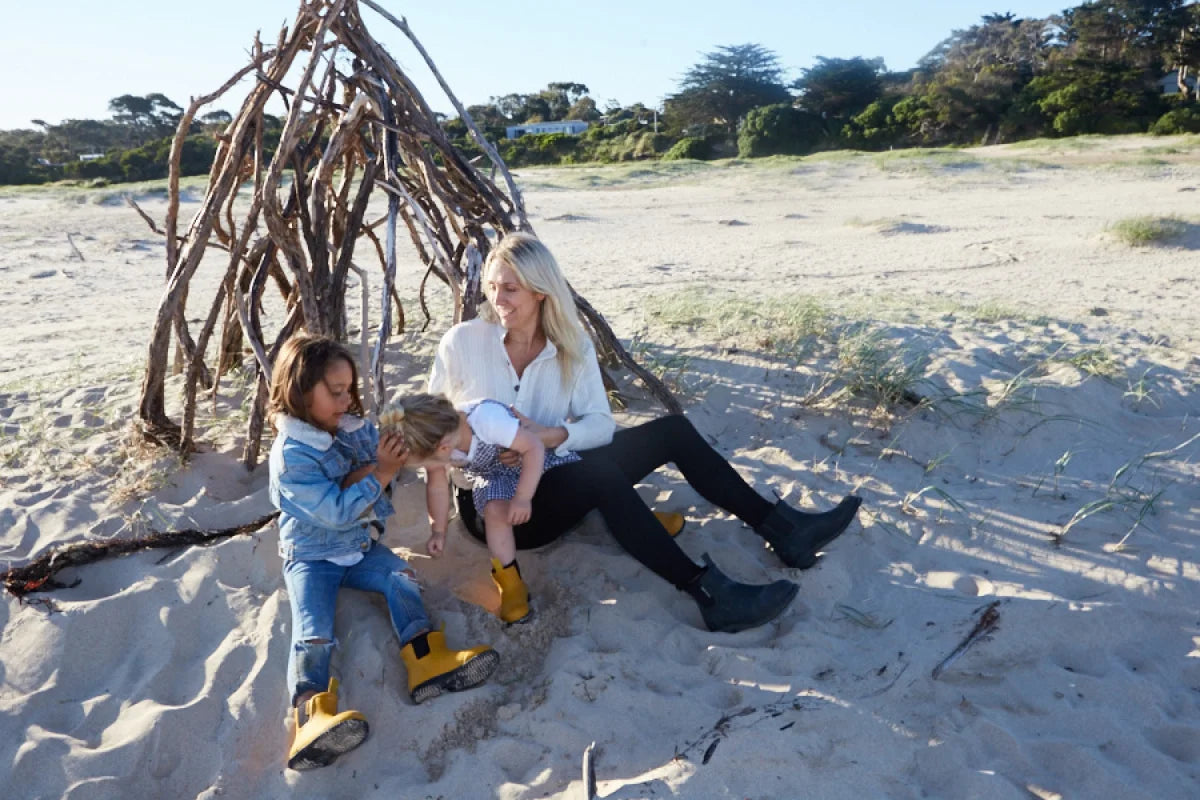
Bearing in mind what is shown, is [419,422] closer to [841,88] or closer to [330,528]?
[330,528]

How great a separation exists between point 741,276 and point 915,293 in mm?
1341

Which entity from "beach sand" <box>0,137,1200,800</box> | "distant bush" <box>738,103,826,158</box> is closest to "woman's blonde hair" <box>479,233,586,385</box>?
"beach sand" <box>0,137,1200,800</box>

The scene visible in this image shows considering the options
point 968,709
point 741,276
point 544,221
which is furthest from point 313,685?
point 544,221

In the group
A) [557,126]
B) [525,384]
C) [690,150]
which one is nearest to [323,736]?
[525,384]

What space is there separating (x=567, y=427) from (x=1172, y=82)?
2661cm

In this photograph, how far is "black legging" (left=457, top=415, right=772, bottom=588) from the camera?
2.45 metres

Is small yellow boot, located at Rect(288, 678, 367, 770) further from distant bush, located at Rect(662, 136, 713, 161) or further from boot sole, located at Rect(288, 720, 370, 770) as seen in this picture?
distant bush, located at Rect(662, 136, 713, 161)

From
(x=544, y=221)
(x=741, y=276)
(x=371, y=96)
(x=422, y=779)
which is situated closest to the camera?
(x=422, y=779)

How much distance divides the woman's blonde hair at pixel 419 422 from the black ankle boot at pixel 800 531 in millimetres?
1034

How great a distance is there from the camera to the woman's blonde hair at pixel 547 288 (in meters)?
2.56

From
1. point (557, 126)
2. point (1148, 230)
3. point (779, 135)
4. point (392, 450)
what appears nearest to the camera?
point (392, 450)

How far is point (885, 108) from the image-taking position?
2244cm

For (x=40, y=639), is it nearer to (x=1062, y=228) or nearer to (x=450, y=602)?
(x=450, y=602)

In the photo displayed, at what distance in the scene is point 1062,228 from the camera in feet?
24.2
